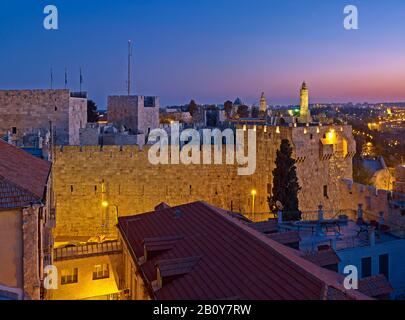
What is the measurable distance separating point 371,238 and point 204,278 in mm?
5401

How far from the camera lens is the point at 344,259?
9922 millimetres

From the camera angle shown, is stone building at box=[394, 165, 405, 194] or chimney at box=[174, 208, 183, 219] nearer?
chimney at box=[174, 208, 183, 219]

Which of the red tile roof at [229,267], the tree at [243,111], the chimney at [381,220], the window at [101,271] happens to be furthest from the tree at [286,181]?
the tree at [243,111]

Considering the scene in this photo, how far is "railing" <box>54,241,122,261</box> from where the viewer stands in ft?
37.8

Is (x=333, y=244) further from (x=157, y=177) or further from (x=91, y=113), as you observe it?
(x=91, y=113)

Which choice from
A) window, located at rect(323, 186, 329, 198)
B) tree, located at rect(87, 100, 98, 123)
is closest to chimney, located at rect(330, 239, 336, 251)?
window, located at rect(323, 186, 329, 198)

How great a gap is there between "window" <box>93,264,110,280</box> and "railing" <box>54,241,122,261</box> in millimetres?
344

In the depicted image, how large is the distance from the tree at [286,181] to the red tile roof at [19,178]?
26.4 ft

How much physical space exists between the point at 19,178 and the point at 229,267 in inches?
138

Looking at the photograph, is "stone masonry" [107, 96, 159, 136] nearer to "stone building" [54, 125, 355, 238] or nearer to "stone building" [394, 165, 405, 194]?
"stone building" [54, 125, 355, 238]

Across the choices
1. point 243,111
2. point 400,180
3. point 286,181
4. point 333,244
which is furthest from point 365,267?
point 243,111

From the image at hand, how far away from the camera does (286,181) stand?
16.3 m
